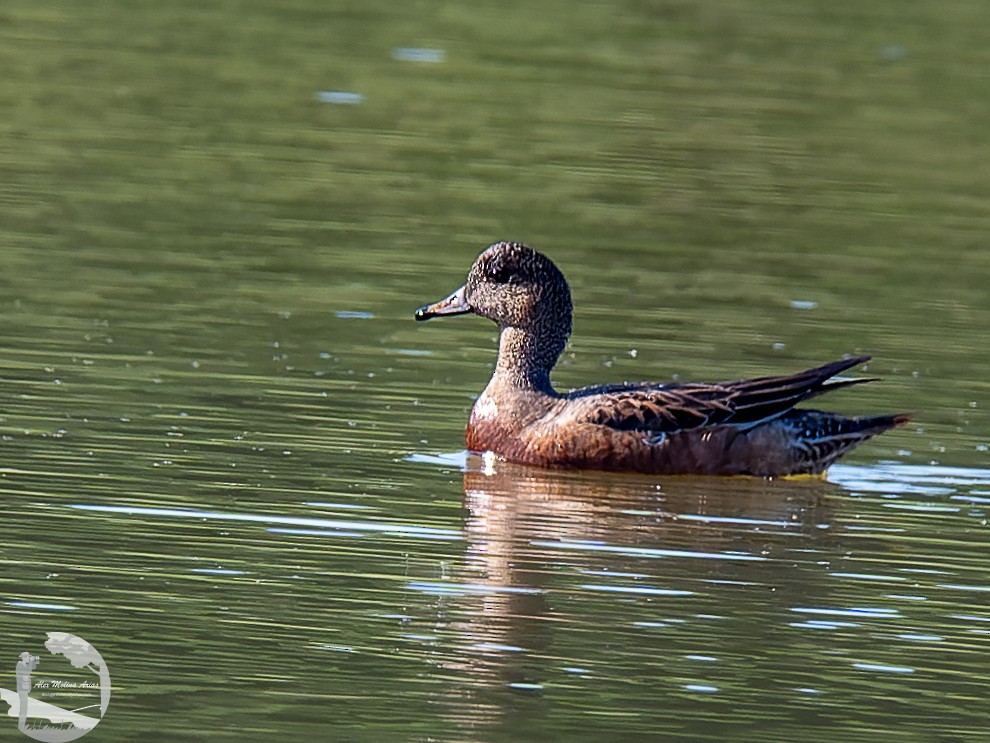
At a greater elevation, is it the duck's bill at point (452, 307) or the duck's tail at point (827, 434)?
the duck's bill at point (452, 307)

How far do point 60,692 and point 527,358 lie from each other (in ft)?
16.1

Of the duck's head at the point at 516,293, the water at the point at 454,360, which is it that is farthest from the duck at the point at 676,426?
the duck's head at the point at 516,293

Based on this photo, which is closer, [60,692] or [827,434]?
[60,692]

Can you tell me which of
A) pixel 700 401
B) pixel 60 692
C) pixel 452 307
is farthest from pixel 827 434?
pixel 60 692

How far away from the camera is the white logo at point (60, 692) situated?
669 centimetres

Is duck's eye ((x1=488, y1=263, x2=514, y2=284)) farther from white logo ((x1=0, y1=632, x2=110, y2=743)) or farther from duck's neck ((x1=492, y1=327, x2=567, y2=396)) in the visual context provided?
white logo ((x1=0, y1=632, x2=110, y2=743))

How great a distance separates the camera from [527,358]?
1150cm

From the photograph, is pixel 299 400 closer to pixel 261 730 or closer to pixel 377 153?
pixel 261 730

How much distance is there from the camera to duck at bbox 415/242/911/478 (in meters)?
10.8

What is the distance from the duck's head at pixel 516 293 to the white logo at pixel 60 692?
4.62m

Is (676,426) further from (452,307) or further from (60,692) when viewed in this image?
(60,692)

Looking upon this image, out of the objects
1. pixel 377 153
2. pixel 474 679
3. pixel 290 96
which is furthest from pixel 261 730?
pixel 290 96

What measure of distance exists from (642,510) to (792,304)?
4.48 m

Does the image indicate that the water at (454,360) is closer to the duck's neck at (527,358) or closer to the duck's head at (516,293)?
the duck's neck at (527,358)
